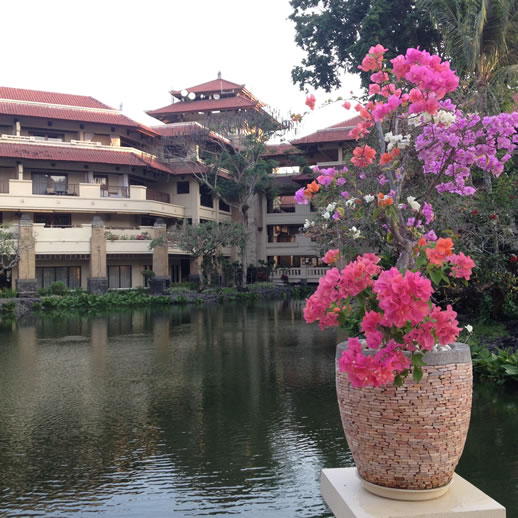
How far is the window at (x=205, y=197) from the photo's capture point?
157 feet

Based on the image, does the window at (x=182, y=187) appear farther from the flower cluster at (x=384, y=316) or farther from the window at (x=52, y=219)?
the flower cluster at (x=384, y=316)

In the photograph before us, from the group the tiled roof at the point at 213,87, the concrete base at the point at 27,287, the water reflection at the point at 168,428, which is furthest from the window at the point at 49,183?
the water reflection at the point at 168,428

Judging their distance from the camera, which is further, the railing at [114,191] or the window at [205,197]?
the window at [205,197]

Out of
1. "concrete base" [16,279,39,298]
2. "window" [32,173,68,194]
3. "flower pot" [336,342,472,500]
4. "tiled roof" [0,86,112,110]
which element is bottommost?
"flower pot" [336,342,472,500]

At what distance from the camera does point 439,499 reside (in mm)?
4402

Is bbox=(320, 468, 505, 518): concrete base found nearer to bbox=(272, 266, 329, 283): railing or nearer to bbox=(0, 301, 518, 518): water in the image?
bbox=(0, 301, 518, 518): water

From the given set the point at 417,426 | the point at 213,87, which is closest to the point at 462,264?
the point at 417,426

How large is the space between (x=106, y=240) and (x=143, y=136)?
1171cm

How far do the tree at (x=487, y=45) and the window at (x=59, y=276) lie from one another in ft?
95.8

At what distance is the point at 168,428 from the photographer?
9.07 metres

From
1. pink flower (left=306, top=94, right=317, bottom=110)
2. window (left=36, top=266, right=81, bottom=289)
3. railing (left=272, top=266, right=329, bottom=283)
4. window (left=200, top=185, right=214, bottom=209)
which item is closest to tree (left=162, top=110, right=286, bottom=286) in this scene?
window (left=200, top=185, right=214, bottom=209)

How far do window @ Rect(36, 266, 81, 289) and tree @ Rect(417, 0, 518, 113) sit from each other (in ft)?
95.8

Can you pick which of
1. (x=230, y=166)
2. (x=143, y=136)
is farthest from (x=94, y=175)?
(x=230, y=166)

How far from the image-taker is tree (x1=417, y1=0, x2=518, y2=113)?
728 inches
